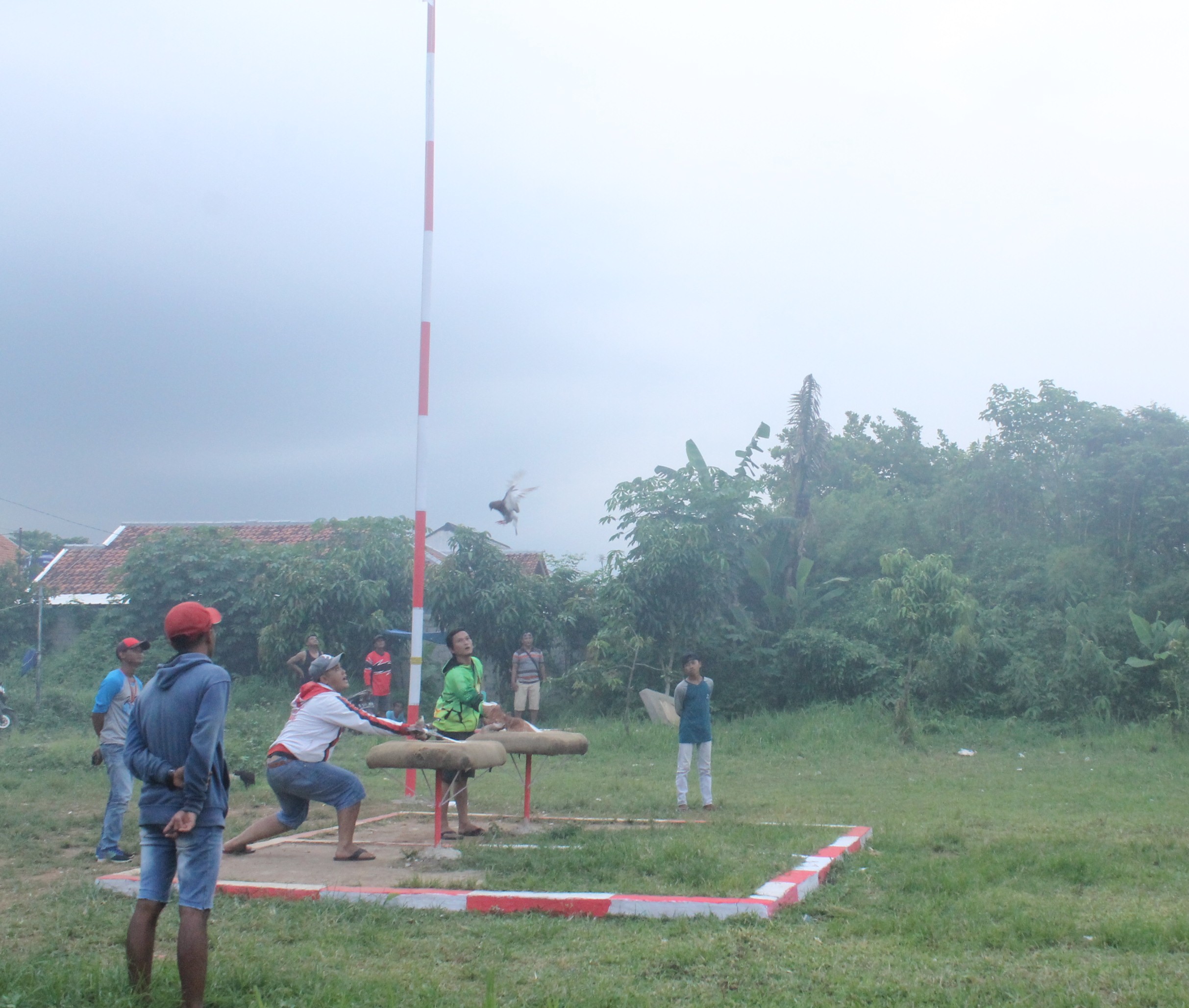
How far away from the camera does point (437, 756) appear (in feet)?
24.1

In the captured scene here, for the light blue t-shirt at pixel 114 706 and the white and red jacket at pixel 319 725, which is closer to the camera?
the white and red jacket at pixel 319 725

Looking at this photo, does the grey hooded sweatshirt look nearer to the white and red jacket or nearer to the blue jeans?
the white and red jacket

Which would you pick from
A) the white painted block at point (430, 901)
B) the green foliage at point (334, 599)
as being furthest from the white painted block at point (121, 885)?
the green foliage at point (334, 599)

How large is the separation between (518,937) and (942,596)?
1422 cm

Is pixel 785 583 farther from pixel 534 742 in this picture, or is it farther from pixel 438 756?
pixel 438 756

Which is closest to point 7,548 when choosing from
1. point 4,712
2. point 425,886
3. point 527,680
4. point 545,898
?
point 4,712

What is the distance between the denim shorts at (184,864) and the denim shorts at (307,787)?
2.91m

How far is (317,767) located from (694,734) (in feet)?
14.0

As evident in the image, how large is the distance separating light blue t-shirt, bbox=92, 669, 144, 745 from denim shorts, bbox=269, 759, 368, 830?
6.31 ft

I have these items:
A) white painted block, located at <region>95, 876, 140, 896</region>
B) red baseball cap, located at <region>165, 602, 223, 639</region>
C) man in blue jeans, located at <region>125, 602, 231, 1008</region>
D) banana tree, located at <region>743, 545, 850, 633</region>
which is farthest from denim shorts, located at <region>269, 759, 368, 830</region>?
banana tree, located at <region>743, 545, 850, 633</region>

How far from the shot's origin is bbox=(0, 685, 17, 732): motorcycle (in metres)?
17.8

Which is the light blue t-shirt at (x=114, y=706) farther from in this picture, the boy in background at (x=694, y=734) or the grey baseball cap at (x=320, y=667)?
the boy in background at (x=694, y=734)

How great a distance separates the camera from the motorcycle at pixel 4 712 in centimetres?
1780

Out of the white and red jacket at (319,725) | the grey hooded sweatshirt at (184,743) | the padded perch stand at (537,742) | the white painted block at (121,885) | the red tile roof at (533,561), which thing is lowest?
the white painted block at (121,885)
